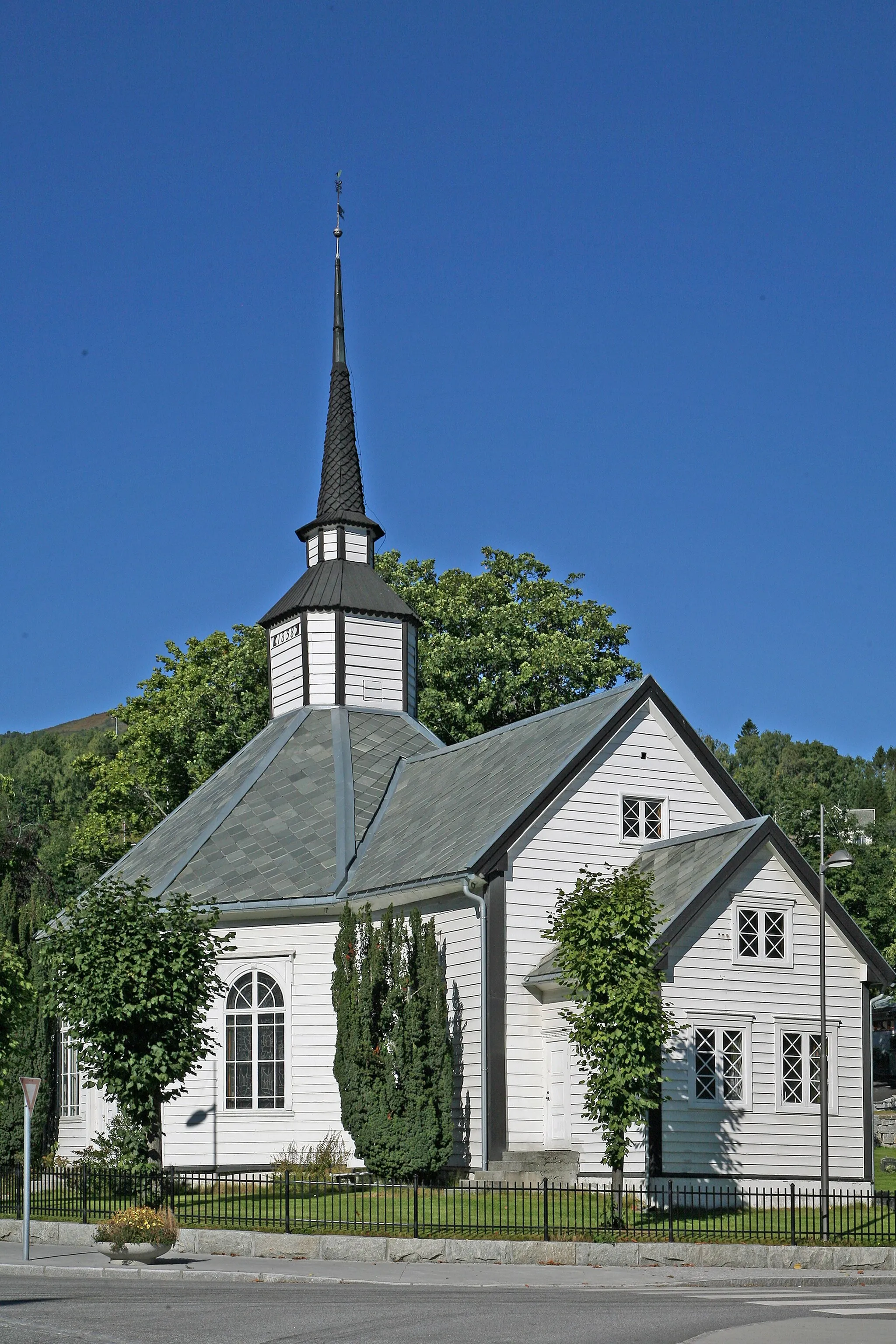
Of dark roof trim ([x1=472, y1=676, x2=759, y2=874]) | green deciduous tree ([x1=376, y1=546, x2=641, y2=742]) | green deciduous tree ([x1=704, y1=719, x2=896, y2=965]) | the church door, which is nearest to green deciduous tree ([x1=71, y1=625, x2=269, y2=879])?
green deciduous tree ([x1=376, y1=546, x2=641, y2=742])

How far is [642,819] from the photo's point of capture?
31016 mm

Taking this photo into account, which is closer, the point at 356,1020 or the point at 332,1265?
the point at 332,1265

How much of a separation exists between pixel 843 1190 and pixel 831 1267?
8390mm

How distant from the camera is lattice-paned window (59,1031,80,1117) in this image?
34.0 metres

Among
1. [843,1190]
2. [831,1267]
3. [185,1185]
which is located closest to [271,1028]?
[185,1185]

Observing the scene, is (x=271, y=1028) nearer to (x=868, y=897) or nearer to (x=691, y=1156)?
(x=691, y=1156)

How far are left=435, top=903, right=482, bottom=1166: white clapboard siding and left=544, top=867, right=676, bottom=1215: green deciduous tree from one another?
3805 millimetres

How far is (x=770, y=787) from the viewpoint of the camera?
75.8 metres

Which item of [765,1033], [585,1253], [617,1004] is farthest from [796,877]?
[585,1253]

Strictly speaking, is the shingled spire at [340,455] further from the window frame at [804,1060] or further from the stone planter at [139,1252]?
the stone planter at [139,1252]

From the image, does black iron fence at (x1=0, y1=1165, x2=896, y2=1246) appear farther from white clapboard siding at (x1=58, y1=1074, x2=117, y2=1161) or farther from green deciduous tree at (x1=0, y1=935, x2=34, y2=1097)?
white clapboard siding at (x1=58, y1=1074, x2=117, y2=1161)

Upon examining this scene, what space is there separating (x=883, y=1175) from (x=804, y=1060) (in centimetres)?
950

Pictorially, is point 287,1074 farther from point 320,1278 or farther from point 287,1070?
point 320,1278

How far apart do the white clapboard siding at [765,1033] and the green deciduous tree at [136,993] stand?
782cm
